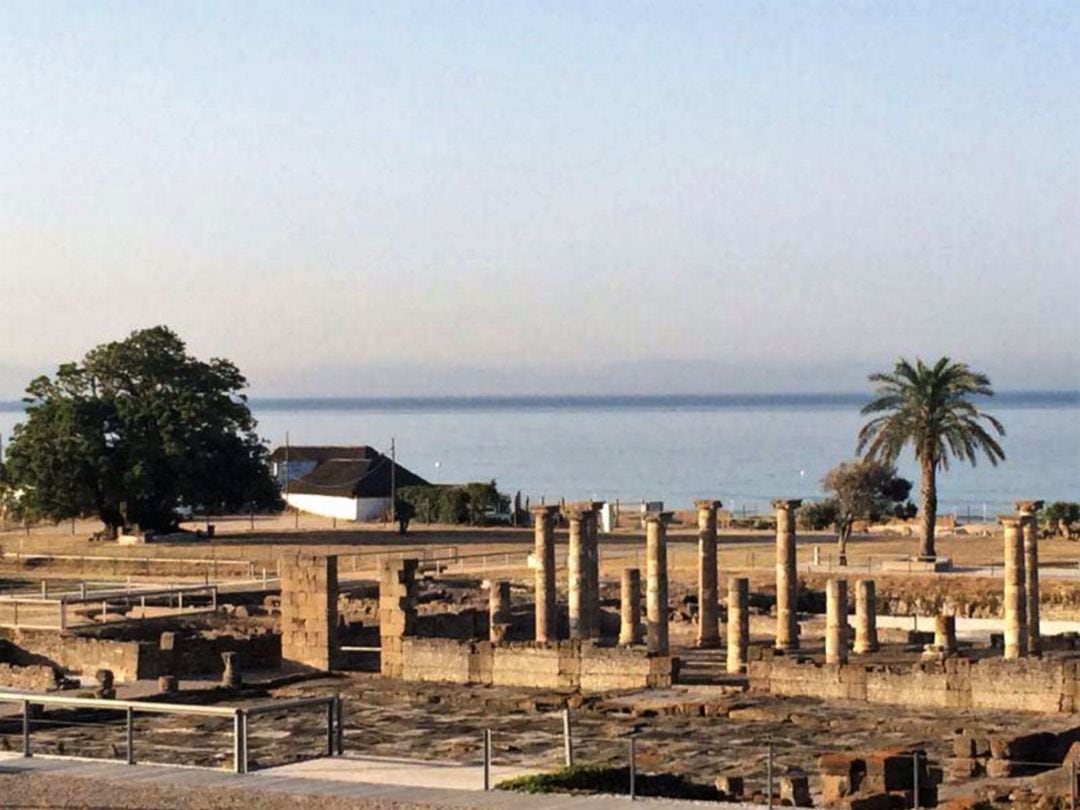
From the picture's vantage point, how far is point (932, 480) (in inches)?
2415

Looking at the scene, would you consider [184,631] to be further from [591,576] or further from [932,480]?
[932,480]

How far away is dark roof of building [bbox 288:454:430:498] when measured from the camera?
90062mm

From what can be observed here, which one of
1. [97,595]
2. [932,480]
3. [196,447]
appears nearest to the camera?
[97,595]

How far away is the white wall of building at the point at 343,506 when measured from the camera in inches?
3509

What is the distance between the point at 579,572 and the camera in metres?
47.8

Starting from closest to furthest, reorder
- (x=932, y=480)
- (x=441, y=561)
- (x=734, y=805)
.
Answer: (x=734, y=805) < (x=932, y=480) < (x=441, y=561)

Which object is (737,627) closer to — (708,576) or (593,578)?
(708,576)

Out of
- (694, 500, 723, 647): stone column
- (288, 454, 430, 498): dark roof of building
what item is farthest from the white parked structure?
(694, 500, 723, 647): stone column

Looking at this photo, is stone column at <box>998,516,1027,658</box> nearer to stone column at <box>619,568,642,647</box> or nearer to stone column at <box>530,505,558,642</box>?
stone column at <box>619,568,642,647</box>

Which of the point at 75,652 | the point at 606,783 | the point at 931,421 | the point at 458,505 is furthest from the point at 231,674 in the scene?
the point at 458,505

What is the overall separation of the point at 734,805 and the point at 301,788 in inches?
185

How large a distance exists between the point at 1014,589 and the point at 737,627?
543 cm

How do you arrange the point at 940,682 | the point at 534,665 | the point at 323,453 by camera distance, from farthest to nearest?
the point at 323,453 < the point at 534,665 < the point at 940,682

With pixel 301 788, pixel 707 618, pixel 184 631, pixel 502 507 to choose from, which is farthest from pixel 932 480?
pixel 301 788
